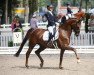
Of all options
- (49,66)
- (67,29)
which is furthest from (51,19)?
(49,66)

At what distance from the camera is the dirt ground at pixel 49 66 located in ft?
55.5

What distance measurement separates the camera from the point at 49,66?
63.5 ft

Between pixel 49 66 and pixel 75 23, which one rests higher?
pixel 75 23

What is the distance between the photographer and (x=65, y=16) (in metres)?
18.2

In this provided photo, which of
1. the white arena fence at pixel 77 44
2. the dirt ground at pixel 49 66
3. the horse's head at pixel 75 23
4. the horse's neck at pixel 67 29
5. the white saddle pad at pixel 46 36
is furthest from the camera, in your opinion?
the white arena fence at pixel 77 44

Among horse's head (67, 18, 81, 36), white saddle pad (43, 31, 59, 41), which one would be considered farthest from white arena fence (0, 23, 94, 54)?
horse's head (67, 18, 81, 36)

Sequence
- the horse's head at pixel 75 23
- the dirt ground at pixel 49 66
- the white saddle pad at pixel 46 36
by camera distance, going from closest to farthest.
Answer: the dirt ground at pixel 49 66 → the horse's head at pixel 75 23 → the white saddle pad at pixel 46 36

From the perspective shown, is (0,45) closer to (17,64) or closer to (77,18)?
(17,64)

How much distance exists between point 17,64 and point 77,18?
3.93m

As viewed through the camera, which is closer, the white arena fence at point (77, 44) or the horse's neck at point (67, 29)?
the horse's neck at point (67, 29)

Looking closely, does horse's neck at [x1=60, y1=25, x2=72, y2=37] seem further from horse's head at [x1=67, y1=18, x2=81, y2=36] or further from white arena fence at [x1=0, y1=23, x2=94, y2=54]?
white arena fence at [x1=0, y1=23, x2=94, y2=54]

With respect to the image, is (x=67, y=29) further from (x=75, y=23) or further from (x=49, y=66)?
(x=49, y=66)

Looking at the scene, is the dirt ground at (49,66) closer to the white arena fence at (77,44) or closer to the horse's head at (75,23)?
the white arena fence at (77,44)

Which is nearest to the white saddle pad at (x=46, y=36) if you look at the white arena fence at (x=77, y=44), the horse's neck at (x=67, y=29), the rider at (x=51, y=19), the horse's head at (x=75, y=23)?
the rider at (x=51, y=19)
